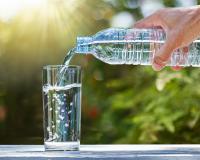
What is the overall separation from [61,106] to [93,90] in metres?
2.63

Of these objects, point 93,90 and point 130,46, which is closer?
point 130,46

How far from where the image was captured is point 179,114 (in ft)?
11.9

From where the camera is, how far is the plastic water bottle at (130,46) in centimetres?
172

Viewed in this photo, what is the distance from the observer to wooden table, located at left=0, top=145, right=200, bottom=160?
1.52 m

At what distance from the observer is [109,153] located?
1.61 meters

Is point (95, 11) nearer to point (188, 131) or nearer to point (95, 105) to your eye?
point (95, 105)

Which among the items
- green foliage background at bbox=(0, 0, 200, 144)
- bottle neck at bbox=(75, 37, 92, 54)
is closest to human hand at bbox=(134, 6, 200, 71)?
bottle neck at bbox=(75, 37, 92, 54)

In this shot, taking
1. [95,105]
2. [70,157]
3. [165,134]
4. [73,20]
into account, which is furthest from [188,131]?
[70,157]

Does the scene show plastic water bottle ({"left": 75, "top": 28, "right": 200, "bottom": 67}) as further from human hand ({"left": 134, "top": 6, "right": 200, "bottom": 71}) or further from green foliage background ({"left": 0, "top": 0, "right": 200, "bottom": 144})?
green foliage background ({"left": 0, "top": 0, "right": 200, "bottom": 144})

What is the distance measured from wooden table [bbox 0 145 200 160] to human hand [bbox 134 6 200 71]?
20cm

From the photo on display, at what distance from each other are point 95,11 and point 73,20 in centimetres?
17

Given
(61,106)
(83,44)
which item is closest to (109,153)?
(61,106)

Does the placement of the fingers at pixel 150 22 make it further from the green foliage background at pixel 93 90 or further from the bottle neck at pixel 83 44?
the green foliage background at pixel 93 90

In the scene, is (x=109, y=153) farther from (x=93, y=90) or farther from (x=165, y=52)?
(x=93, y=90)
